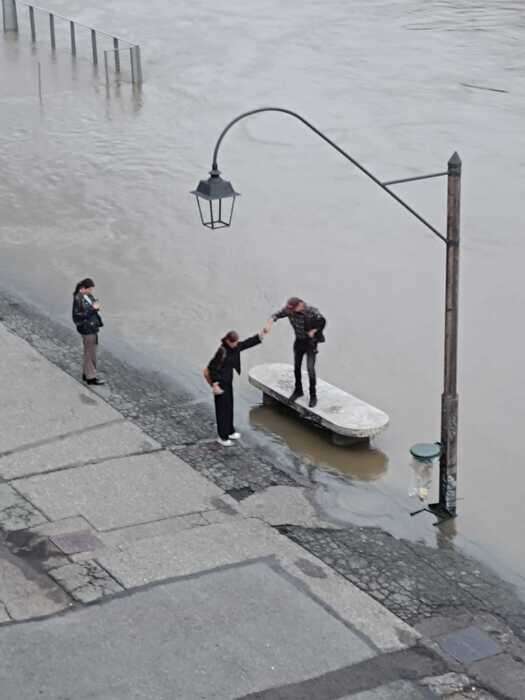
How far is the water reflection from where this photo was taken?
46.5 ft

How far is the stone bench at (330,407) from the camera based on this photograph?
560 inches

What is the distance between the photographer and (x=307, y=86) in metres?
31.8

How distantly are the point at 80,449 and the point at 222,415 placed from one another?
62.8 inches

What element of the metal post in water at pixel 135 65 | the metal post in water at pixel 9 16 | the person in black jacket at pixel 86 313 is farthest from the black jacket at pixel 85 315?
the metal post in water at pixel 9 16

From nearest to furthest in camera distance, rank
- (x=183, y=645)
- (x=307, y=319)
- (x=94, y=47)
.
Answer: (x=183, y=645) < (x=307, y=319) < (x=94, y=47)

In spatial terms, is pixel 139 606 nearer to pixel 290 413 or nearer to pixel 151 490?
pixel 151 490

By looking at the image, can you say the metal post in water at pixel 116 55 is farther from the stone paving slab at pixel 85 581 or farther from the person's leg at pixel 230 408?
the stone paving slab at pixel 85 581

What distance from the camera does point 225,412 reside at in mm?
14055

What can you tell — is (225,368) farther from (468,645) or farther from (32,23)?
(32,23)

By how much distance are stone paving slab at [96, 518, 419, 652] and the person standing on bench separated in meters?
2.85

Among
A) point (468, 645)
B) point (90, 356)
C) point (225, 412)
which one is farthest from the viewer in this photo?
point (90, 356)

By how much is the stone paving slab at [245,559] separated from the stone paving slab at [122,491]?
533mm

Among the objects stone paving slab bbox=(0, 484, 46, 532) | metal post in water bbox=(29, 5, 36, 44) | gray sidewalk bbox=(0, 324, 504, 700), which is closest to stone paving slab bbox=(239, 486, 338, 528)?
gray sidewalk bbox=(0, 324, 504, 700)

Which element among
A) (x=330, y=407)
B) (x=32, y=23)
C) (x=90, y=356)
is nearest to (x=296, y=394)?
(x=330, y=407)
